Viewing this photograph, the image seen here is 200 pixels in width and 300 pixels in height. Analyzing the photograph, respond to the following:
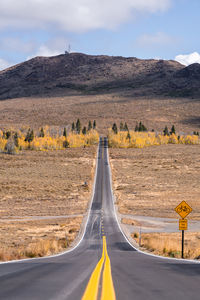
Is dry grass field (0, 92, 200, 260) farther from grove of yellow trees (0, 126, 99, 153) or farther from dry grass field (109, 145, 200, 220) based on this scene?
grove of yellow trees (0, 126, 99, 153)

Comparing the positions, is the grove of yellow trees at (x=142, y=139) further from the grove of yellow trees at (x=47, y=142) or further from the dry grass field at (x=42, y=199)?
the dry grass field at (x=42, y=199)

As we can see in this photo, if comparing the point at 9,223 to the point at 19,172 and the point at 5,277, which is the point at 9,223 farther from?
the point at 19,172

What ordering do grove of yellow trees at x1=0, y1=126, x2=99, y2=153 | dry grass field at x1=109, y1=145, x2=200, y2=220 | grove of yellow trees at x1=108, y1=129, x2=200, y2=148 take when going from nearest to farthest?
dry grass field at x1=109, y1=145, x2=200, y2=220, grove of yellow trees at x1=0, y1=126, x2=99, y2=153, grove of yellow trees at x1=108, y1=129, x2=200, y2=148

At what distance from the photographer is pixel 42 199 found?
68062 millimetres

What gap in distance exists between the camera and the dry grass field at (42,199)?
3044cm

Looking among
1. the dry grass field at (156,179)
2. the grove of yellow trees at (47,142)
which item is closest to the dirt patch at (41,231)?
the dry grass field at (156,179)

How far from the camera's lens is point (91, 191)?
77.9 m

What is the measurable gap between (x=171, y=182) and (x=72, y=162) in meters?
37.4

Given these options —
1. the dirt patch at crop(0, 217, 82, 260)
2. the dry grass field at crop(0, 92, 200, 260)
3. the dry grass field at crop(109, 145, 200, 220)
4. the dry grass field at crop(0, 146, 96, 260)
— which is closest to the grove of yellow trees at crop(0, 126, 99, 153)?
the dry grass field at crop(0, 92, 200, 260)

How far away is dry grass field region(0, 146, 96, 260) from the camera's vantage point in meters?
30.4

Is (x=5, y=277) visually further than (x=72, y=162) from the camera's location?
No

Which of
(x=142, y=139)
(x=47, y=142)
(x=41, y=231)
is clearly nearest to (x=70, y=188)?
(x=41, y=231)

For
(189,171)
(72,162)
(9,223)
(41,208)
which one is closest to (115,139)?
(72,162)

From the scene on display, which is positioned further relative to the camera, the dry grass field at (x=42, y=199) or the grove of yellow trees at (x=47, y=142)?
the grove of yellow trees at (x=47, y=142)
